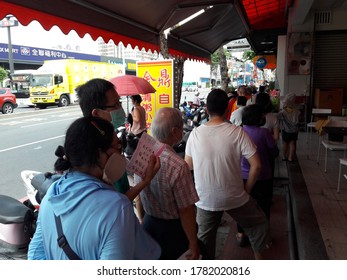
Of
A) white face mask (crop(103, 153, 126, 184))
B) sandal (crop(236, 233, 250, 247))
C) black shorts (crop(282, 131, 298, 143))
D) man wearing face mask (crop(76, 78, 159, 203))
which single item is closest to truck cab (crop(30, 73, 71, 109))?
black shorts (crop(282, 131, 298, 143))

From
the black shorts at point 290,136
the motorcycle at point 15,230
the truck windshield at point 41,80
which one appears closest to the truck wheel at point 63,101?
the truck windshield at point 41,80

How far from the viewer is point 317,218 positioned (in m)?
3.39

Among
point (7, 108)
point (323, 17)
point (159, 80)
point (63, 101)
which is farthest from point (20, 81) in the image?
point (323, 17)

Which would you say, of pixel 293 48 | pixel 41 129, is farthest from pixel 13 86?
pixel 293 48

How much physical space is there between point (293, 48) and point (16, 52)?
69.2ft

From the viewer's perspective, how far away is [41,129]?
11219 millimetres

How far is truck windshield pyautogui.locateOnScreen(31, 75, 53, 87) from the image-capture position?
19.4 meters

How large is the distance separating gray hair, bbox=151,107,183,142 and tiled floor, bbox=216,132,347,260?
1734mm

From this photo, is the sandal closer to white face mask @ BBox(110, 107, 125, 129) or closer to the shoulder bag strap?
white face mask @ BBox(110, 107, 125, 129)

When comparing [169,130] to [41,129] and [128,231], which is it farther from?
[41,129]

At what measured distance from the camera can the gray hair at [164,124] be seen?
1.74 m

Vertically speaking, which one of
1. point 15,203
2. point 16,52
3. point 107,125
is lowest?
point 15,203

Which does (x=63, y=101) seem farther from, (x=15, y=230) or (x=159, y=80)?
(x=15, y=230)

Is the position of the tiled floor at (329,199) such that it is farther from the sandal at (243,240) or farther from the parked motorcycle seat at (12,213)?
the parked motorcycle seat at (12,213)
